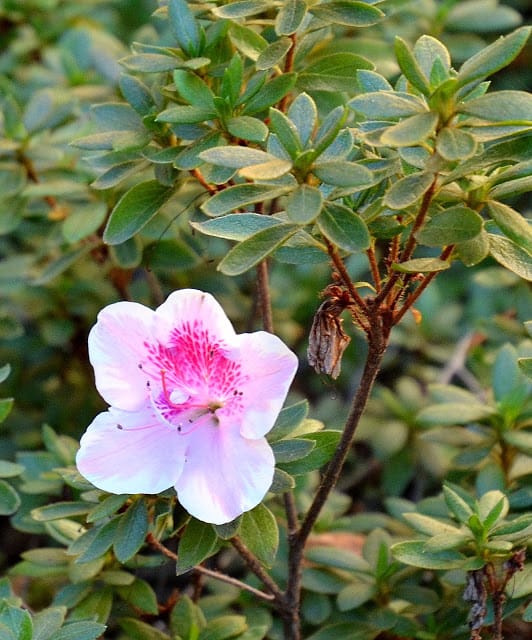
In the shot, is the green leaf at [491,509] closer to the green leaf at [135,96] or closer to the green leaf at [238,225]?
the green leaf at [238,225]

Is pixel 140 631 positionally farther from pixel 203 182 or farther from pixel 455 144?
pixel 455 144

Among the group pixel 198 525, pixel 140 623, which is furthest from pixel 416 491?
A: pixel 198 525

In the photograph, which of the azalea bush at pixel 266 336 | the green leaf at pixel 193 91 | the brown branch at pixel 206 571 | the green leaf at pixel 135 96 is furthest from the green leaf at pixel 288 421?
the green leaf at pixel 135 96

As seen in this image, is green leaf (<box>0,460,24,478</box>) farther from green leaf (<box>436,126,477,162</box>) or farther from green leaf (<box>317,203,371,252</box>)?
green leaf (<box>436,126,477,162</box>)

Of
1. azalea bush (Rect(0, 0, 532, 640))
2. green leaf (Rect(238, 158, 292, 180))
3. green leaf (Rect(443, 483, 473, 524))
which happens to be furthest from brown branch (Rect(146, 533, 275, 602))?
green leaf (Rect(238, 158, 292, 180))

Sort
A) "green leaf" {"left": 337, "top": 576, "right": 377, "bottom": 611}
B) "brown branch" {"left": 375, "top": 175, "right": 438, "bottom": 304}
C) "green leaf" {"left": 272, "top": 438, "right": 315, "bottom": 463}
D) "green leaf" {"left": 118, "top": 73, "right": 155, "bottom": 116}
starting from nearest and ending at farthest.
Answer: "brown branch" {"left": 375, "top": 175, "right": 438, "bottom": 304} < "green leaf" {"left": 272, "top": 438, "right": 315, "bottom": 463} < "green leaf" {"left": 118, "top": 73, "right": 155, "bottom": 116} < "green leaf" {"left": 337, "top": 576, "right": 377, "bottom": 611}

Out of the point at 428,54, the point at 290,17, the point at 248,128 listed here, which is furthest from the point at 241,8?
the point at 428,54

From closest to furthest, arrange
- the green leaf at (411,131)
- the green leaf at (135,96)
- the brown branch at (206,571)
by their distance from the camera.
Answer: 1. the green leaf at (411,131)
2. the brown branch at (206,571)
3. the green leaf at (135,96)
